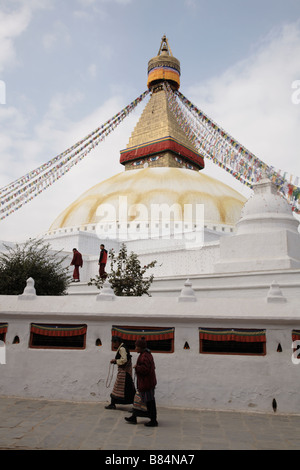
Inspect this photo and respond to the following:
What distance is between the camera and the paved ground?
4.00m

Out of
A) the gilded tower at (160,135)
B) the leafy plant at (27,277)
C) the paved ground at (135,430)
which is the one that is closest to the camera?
the paved ground at (135,430)

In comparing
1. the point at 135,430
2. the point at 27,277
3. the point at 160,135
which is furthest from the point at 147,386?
the point at 160,135

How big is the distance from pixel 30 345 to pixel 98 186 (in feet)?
54.7

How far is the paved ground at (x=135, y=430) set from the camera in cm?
400

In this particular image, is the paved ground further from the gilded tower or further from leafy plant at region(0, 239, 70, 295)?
the gilded tower

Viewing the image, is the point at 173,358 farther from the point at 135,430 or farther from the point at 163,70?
the point at 163,70

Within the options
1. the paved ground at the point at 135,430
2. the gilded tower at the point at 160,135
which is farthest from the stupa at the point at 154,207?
the paved ground at the point at 135,430

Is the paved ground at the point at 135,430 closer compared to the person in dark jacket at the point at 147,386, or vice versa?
the paved ground at the point at 135,430

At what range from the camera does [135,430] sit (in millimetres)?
4516

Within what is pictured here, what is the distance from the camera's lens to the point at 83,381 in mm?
6094

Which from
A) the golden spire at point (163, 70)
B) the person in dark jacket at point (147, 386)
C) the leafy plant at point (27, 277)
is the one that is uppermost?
the golden spire at point (163, 70)

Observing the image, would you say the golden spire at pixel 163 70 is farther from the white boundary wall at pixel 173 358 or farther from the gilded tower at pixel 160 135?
the white boundary wall at pixel 173 358

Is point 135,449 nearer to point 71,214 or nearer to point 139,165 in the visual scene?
point 71,214

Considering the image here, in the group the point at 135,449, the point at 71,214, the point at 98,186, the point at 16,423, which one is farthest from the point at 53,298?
the point at 98,186
